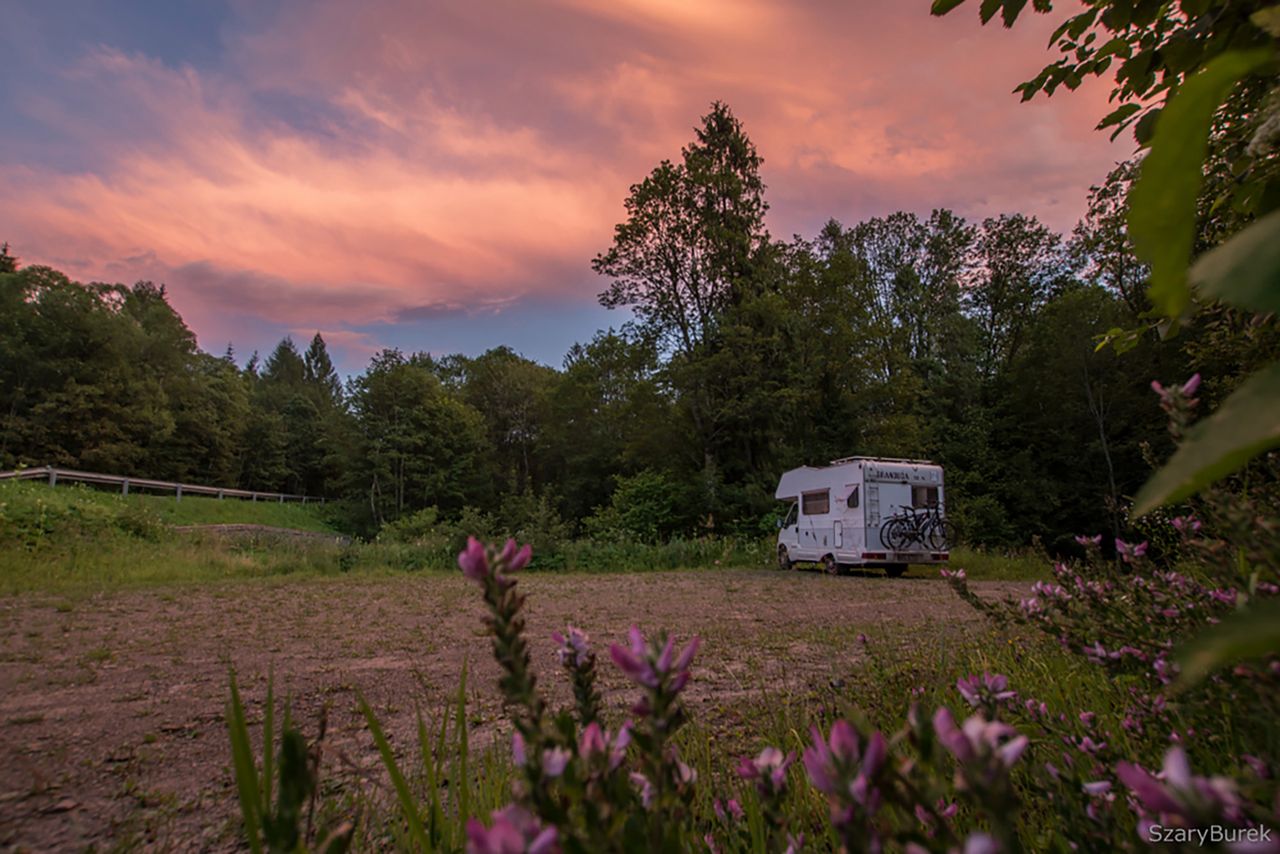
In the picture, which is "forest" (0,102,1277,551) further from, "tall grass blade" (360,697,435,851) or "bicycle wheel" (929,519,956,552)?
"tall grass blade" (360,697,435,851)

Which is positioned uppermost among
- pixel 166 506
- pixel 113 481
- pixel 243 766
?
pixel 113 481

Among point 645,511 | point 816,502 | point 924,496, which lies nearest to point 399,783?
point 924,496

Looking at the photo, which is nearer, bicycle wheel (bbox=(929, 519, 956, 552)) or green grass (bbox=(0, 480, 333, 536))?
green grass (bbox=(0, 480, 333, 536))

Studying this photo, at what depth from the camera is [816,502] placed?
15.4 metres

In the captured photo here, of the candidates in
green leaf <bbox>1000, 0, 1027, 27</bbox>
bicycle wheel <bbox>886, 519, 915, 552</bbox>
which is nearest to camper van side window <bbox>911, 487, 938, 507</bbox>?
bicycle wheel <bbox>886, 519, 915, 552</bbox>

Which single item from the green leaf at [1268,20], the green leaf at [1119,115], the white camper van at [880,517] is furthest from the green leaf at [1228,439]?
the white camper van at [880,517]

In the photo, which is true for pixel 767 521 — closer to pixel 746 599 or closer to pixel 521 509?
pixel 746 599

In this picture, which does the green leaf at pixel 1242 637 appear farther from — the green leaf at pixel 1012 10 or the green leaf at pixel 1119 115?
the green leaf at pixel 1119 115

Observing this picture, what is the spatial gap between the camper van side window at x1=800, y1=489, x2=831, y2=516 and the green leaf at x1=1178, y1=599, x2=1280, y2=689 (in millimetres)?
15076

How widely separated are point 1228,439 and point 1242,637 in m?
0.09

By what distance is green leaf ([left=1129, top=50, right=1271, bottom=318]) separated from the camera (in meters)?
0.40

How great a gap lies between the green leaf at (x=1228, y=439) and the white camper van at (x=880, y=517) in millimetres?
14006

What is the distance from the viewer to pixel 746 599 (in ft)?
29.3

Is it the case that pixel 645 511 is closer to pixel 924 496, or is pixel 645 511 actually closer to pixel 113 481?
pixel 924 496
